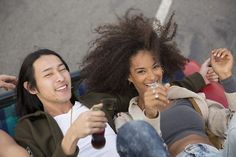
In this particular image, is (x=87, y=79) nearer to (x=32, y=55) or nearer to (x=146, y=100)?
(x=32, y=55)

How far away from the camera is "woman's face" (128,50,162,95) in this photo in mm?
2906

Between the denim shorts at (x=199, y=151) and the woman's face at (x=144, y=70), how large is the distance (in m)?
0.52

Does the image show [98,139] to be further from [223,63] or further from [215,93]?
[215,93]

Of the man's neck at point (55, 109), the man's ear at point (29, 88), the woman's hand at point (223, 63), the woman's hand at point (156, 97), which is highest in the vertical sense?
the woman's hand at point (223, 63)

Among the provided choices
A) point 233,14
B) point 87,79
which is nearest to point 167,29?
point 87,79

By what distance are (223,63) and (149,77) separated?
55 centimetres

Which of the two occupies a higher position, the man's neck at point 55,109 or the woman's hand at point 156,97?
the woman's hand at point 156,97

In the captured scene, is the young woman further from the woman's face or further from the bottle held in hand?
the bottle held in hand

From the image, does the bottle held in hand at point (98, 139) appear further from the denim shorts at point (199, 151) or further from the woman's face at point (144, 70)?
the woman's face at point (144, 70)

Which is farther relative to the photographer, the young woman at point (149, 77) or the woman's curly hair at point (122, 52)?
the woman's curly hair at point (122, 52)

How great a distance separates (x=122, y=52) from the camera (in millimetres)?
3113

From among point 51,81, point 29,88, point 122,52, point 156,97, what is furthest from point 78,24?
point 156,97

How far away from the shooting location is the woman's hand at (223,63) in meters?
3.00

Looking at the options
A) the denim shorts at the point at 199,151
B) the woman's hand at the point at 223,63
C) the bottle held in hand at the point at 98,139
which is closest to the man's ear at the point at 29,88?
the bottle held in hand at the point at 98,139
